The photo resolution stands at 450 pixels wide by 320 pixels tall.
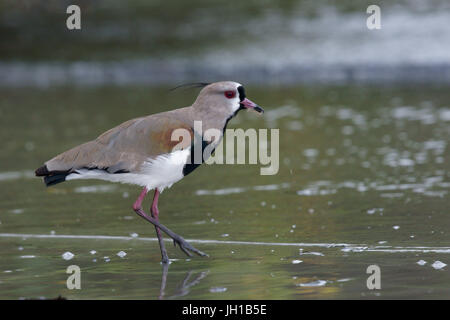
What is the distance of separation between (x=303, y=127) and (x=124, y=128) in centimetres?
1144

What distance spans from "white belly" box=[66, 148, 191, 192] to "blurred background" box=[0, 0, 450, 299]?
778 mm

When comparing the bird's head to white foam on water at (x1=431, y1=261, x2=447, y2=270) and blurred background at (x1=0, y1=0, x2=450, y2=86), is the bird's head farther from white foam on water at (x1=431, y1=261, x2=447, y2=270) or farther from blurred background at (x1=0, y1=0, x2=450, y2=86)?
blurred background at (x1=0, y1=0, x2=450, y2=86)

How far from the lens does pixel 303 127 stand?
67.6 ft

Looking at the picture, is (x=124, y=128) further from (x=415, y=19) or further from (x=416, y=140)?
(x=415, y=19)

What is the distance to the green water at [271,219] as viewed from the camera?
26.8ft

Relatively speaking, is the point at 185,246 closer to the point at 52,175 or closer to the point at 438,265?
the point at 52,175

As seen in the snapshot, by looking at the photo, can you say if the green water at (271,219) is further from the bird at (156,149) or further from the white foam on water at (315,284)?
the bird at (156,149)

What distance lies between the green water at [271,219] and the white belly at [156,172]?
2.56 ft

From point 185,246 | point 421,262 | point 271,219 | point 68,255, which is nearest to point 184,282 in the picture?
point 185,246

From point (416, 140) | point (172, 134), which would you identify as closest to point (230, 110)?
point (172, 134)

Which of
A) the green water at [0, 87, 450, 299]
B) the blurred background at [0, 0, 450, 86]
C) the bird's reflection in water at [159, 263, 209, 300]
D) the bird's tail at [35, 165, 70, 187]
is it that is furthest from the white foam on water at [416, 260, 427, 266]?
the blurred background at [0, 0, 450, 86]

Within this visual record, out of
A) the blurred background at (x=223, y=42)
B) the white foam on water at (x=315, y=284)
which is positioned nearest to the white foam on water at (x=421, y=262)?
the white foam on water at (x=315, y=284)

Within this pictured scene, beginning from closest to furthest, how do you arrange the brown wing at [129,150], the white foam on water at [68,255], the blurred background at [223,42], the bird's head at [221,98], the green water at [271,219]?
the green water at [271,219] → the brown wing at [129,150] → the bird's head at [221,98] → the white foam on water at [68,255] → the blurred background at [223,42]

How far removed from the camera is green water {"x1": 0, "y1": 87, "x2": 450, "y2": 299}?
322 inches
